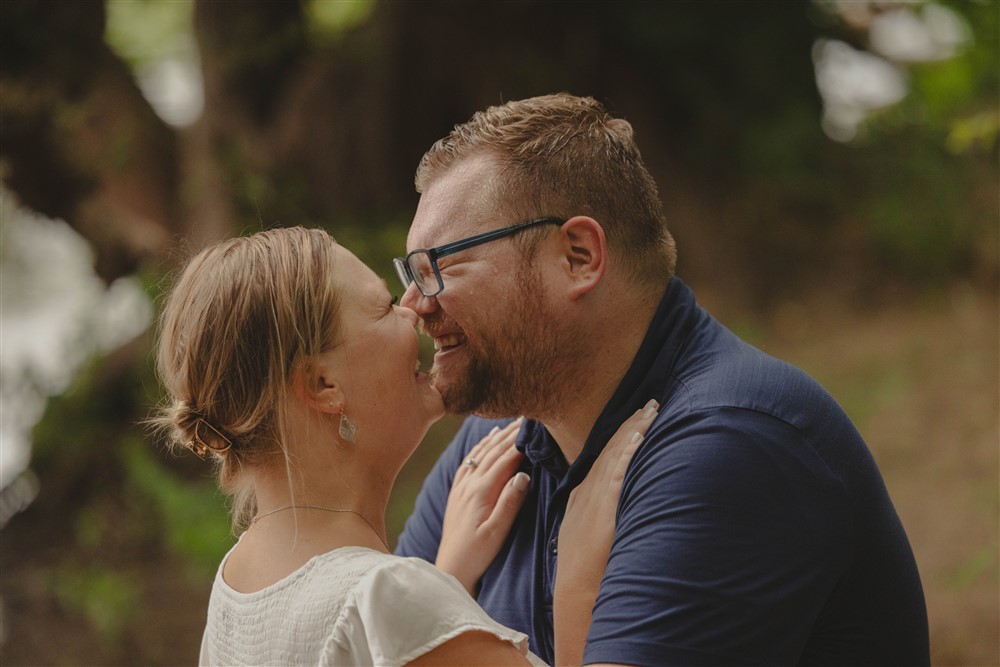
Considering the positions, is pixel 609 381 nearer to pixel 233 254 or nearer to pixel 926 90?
pixel 233 254

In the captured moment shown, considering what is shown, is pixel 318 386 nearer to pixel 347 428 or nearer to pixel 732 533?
pixel 347 428

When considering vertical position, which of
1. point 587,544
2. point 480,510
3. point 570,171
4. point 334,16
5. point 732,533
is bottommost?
point 480,510

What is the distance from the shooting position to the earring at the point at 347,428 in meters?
2.05

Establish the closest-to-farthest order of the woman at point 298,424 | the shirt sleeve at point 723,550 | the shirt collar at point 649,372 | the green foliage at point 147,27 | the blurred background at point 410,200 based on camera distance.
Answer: the shirt sleeve at point 723,550 < the woman at point 298,424 < the shirt collar at point 649,372 < the blurred background at point 410,200 < the green foliage at point 147,27

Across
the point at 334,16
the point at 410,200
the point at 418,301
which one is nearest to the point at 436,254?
the point at 418,301

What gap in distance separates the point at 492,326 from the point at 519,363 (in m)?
0.11

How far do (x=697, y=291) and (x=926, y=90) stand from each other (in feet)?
7.65

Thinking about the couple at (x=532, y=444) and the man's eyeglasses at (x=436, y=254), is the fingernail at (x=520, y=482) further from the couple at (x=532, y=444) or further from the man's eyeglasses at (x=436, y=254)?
the man's eyeglasses at (x=436, y=254)

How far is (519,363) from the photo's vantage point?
2.33 m

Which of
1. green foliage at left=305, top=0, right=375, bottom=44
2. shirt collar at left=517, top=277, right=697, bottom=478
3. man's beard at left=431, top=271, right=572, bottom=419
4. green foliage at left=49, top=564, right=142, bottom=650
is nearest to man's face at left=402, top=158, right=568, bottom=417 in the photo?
man's beard at left=431, top=271, right=572, bottom=419

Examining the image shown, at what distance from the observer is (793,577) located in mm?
1894

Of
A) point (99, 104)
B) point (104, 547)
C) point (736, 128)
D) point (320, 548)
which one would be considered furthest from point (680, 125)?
point (320, 548)

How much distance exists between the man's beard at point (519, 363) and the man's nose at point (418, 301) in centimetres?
13

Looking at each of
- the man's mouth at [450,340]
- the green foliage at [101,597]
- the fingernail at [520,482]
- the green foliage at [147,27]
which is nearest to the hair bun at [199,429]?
the man's mouth at [450,340]
